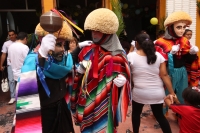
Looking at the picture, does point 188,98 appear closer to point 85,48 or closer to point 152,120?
point 85,48

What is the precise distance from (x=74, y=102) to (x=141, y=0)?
310 inches

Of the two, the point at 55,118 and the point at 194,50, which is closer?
the point at 55,118

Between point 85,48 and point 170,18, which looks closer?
point 85,48

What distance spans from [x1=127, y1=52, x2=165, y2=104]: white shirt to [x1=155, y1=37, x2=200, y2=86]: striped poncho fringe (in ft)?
1.73

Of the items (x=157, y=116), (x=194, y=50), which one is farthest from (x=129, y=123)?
(x=194, y=50)

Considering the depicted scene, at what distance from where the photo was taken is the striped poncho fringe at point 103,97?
2.42 m

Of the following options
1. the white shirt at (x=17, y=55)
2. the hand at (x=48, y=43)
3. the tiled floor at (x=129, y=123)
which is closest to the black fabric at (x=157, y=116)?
the tiled floor at (x=129, y=123)

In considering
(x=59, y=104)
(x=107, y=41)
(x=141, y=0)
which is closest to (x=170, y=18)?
(x=107, y=41)

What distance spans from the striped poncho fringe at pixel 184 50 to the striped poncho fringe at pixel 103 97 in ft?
3.69

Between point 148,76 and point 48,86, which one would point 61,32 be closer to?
point 48,86

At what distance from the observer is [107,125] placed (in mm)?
2465

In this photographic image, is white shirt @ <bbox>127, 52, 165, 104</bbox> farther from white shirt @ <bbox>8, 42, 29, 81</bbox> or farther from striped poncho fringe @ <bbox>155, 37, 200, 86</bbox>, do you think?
white shirt @ <bbox>8, 42, 29, 81</bbox>

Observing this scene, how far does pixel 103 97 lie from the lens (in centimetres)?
245

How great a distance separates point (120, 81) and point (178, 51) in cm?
139
